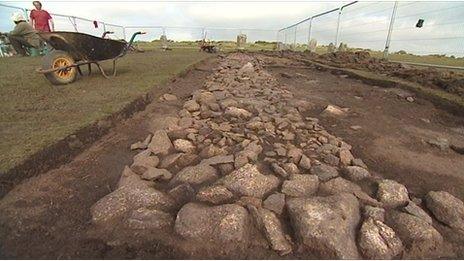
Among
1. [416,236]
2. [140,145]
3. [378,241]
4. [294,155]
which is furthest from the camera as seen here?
[140,145]

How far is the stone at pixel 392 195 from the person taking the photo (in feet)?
8.19

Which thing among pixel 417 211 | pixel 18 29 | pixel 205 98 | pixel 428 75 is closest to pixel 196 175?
pixel 417 211

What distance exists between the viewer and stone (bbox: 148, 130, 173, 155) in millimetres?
3133

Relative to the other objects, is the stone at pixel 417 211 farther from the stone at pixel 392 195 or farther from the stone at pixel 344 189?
the stone at pixel 344 189

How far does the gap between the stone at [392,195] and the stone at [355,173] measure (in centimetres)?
20

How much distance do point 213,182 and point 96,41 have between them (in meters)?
4.95

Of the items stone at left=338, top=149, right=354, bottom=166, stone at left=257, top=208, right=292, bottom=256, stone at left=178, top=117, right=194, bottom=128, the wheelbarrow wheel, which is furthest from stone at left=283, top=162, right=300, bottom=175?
the wheelbarrow wheel

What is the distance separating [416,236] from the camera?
2150mm

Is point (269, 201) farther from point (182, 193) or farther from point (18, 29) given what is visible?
point (18, 29)

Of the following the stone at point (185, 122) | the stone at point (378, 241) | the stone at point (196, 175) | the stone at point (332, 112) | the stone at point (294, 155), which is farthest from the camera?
the stone at point (332, 112)

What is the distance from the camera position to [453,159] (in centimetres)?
354

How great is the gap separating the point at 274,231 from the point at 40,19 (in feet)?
31.7

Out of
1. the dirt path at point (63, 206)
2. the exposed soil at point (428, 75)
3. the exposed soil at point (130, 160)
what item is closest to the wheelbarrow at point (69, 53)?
the exposed soil at point (130, 160)

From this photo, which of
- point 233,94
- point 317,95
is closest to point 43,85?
point 233,94
